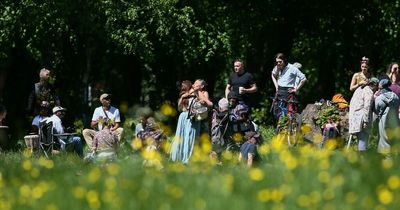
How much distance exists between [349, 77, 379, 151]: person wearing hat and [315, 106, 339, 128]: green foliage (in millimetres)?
1151

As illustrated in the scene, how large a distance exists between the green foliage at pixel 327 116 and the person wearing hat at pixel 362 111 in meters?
1.15

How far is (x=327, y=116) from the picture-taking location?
20.9m

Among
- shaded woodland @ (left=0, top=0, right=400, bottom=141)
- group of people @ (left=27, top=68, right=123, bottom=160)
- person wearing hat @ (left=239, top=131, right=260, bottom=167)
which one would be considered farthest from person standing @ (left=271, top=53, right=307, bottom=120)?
shaded woodland @ (left=0, top=0, right=400, bottom=141)

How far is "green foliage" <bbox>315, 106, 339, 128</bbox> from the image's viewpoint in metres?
20.9

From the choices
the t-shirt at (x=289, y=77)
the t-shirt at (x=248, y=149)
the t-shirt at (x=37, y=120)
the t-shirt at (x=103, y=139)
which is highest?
the t-shirt at (x=289, y=77)

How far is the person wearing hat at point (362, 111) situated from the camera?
1933cm

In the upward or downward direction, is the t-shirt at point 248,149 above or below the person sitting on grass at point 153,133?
below

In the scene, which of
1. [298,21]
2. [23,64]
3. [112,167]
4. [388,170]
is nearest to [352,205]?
[388,170]

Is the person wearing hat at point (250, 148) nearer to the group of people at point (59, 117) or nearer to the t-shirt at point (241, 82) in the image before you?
the group of people at point (59, 117)

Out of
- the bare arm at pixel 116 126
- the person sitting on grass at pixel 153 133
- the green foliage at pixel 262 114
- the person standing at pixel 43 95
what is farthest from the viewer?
the green foliage at pixel 262 114

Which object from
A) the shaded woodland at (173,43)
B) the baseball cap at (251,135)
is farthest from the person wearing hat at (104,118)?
the shaded woodland at (173,43)

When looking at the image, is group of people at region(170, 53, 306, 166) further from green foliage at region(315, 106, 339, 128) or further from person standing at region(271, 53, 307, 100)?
green foliage at region(315, 106, 339, 128)

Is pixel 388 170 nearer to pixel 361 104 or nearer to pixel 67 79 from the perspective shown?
pixel 361 104

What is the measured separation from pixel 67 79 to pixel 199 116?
16.6m
